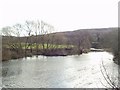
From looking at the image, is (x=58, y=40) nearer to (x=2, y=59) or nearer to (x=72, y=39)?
(x=72, y=39)

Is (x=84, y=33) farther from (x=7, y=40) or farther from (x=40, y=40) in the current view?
(x=7, y=40)

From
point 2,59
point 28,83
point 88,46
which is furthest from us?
point 88,46

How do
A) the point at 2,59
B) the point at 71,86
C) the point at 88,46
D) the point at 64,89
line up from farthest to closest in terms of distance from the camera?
the point at 88,46
the point at 2,59
the point at 71,86
the point at 64,89

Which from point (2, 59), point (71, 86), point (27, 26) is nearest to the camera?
point (71, 86)

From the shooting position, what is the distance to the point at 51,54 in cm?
3575

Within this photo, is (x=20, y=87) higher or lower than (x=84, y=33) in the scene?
lower

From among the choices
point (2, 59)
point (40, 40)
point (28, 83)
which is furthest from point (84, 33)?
point (28, 83)

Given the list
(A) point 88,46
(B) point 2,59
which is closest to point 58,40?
(A) point 88,46

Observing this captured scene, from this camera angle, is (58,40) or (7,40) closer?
(7,40)

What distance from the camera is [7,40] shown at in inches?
1304

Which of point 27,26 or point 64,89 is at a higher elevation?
point 27,26

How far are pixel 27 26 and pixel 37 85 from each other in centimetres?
2886

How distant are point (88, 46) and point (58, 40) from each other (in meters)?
6.50

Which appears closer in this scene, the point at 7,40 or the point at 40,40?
the point at 7,40
